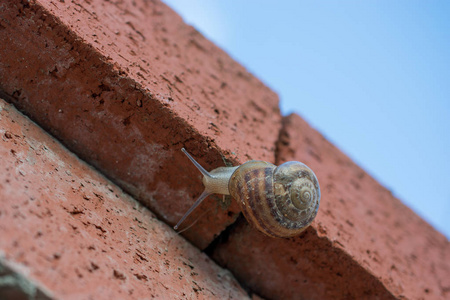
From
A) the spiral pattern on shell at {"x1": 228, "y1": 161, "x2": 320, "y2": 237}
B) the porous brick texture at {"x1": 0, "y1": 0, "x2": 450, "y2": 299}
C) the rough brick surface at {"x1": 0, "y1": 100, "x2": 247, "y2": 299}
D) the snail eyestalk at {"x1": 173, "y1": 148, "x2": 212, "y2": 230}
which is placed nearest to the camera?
the rough brick surface at {"x1": 0, "y1": 100, "x2": 247, "y2": 299}

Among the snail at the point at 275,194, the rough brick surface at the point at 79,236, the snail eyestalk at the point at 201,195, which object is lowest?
the rough brick surface at the point at 79,236

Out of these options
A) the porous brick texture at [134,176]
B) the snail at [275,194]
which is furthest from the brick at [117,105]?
the snail at [275,194]

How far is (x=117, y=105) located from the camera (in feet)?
3.95

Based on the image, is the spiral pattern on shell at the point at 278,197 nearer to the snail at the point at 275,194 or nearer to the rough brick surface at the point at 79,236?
the snail at the point at 275,194

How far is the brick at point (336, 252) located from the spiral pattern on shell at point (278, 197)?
7.3 inches

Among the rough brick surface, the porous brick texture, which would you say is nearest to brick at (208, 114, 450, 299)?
the porous brick texture

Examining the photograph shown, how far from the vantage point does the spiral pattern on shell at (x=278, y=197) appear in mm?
1124

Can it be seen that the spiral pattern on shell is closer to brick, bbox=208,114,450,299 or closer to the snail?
the snail

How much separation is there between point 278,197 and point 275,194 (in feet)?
0.05

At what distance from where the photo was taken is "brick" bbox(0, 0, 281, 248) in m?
1.16

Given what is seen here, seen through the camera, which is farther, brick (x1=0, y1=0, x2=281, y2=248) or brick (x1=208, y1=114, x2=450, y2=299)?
brick (x1=208, y1=114, x2=450, y2=299)

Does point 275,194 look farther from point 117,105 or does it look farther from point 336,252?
point 117,105

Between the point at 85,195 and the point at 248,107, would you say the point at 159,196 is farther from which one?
the point at 248,107

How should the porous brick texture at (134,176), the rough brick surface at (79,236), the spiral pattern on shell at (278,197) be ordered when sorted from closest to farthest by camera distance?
the rough brick surface at (79,236), the porous brick texture at (134,176), the spiral pattern on shell at (278,197)
